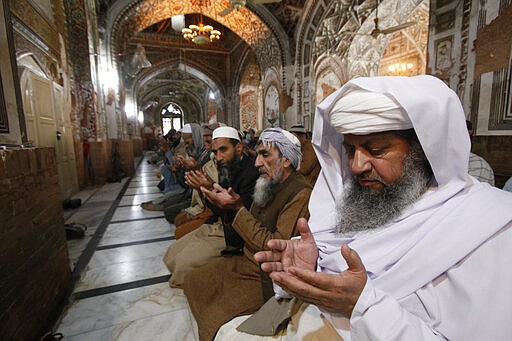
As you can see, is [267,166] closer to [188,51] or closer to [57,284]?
[57,284]

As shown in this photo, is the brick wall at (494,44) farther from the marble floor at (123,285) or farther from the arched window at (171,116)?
the arched window at (171,116)

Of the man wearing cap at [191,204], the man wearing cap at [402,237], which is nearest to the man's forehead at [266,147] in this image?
the man wearing cap at [402,237]

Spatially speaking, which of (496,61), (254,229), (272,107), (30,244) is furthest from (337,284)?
(272,107)

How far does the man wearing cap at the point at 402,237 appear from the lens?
705 millimetres

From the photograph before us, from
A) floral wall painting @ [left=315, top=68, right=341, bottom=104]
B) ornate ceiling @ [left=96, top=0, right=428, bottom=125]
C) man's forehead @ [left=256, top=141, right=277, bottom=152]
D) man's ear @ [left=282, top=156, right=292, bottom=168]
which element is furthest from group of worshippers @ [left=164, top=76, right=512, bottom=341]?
floral wall painting @ [left=315, top=68, right=341, bottom=104]

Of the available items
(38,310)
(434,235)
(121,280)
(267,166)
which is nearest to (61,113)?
(121,280)

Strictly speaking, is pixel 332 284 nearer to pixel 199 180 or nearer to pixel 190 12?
pixel 199 180

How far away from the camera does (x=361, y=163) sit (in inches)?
40.8

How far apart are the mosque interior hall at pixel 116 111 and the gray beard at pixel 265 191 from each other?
105 centimetres

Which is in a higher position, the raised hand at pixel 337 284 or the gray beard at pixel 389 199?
the gray beard at pixel 389 199

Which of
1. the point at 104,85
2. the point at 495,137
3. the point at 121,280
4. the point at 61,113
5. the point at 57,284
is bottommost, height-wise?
the point at 121,280

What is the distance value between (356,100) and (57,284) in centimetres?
256

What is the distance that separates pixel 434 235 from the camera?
793mm

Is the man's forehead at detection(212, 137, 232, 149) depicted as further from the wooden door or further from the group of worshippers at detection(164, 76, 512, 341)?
the wooden door
